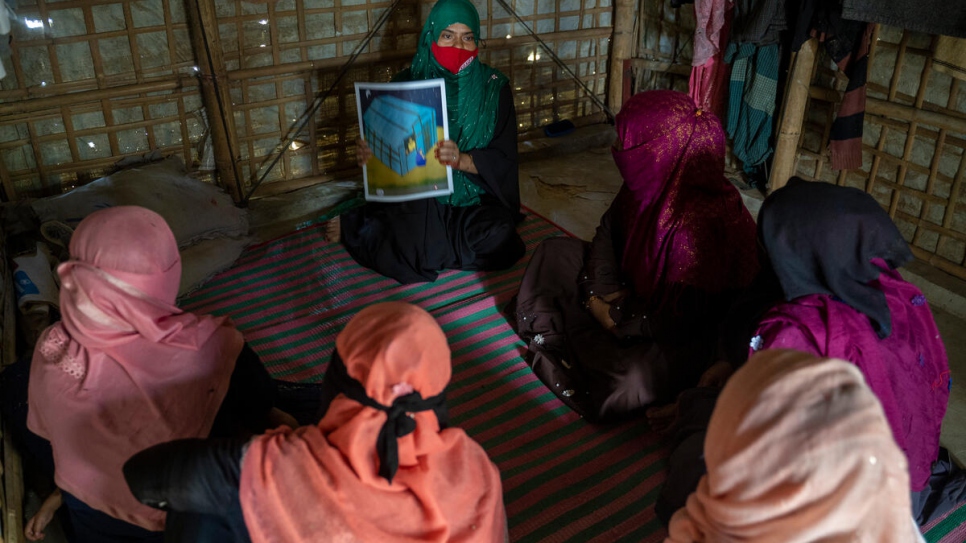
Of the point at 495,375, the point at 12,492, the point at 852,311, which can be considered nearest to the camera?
the point at 852,311

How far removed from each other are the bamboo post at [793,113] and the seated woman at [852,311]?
1840mm

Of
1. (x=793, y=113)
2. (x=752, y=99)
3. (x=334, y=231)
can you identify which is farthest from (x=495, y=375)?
(x=752, y=99)

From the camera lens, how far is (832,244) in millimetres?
1532

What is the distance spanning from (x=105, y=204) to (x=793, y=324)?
8.56ft

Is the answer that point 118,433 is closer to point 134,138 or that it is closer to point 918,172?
point 134,138

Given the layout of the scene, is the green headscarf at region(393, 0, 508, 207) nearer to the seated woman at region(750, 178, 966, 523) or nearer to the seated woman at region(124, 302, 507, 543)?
the seated woman at region(750, 178, 966, 523)

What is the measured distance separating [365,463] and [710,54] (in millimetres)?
3206

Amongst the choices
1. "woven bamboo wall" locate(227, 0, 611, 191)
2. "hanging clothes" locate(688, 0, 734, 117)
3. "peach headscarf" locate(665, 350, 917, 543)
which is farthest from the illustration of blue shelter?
"peach headscarf" locate(665, 350, 917, 543)

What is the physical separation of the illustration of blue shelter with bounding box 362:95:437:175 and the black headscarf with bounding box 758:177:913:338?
1664mm

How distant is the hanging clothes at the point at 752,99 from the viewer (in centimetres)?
353

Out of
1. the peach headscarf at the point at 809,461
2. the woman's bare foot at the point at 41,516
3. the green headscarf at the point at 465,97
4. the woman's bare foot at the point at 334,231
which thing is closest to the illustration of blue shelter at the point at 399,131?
the green headscarf at the point at 465,97

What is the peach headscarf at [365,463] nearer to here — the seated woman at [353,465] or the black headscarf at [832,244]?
the seated woman at [353,465]

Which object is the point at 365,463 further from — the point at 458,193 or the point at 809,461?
the point at 458,193

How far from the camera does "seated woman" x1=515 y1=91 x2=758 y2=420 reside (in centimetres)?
220
